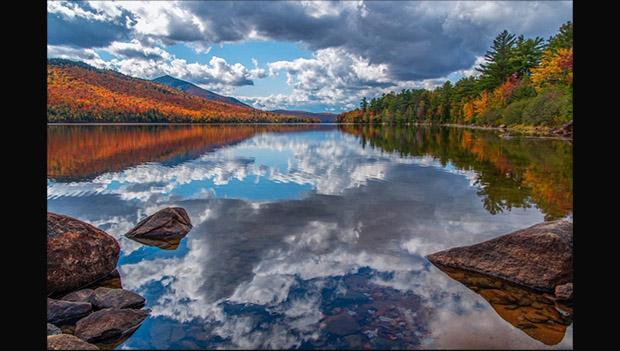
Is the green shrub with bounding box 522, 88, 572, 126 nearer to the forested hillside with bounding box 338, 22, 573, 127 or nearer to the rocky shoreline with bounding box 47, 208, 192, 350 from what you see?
the forested hillside with bounding box 338, 22, 573, 127

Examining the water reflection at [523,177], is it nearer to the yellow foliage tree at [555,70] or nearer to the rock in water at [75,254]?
the rock in water at [75,254]

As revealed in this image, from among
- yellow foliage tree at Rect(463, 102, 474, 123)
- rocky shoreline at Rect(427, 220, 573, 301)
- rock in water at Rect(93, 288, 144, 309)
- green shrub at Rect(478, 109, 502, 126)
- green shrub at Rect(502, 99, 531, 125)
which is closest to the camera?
rock in water at Rect(93, 288, 144, 309)

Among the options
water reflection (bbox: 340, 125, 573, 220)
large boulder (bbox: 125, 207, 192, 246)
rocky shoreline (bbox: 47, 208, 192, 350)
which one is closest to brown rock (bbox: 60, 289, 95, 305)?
rocky shoreline (bbox: 47, 208, 192, 350)

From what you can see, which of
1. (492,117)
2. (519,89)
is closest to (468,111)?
(492,117)

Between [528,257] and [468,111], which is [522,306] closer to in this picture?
[528,257]

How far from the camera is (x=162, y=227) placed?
631 inches

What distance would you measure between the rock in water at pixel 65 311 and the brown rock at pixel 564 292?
1202cm

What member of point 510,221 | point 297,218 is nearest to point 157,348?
point 297,218

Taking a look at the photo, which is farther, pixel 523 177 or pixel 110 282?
pixel 523 177

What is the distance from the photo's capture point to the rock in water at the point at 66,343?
7395mm

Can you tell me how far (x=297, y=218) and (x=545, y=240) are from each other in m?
10.3

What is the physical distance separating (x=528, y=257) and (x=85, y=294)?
40.9ft

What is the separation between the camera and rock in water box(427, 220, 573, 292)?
1093 cm
